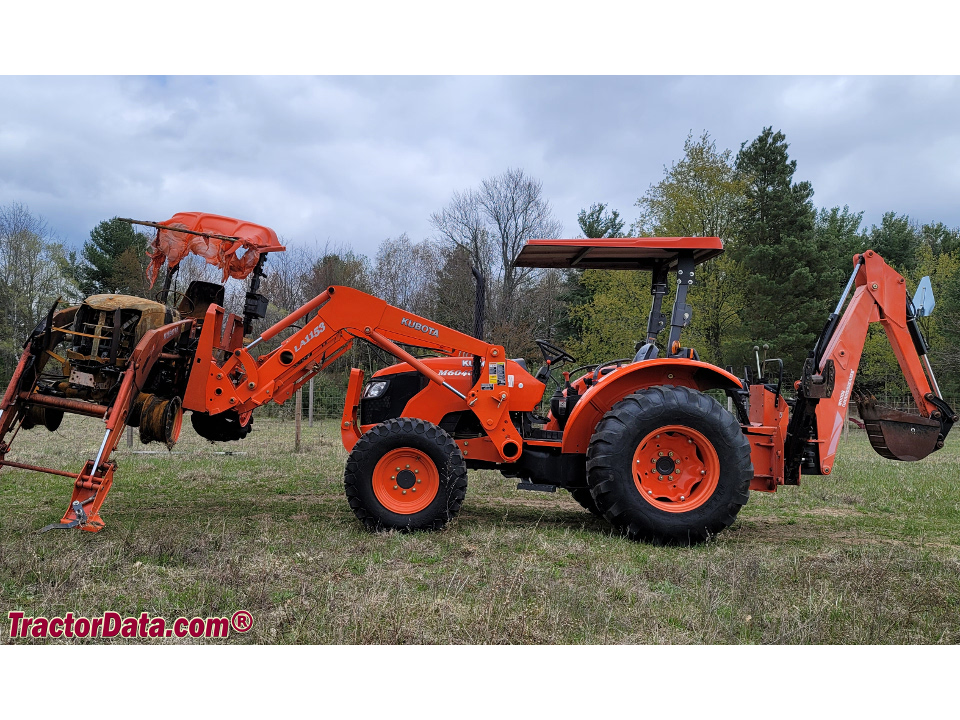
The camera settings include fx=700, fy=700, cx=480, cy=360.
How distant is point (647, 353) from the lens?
677 cm

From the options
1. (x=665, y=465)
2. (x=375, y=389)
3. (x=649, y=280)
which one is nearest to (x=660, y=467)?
(x=665, y=465)

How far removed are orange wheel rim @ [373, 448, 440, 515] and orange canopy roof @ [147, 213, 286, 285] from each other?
2272 mm

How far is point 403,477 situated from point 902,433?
4.78 meters

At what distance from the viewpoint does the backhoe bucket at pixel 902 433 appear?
6.68m

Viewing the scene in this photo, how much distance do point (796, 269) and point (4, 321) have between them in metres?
32.3

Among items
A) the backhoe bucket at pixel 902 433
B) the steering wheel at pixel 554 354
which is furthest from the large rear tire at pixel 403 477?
the backhoe bucket at pixel 902 433

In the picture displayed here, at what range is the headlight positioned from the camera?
7.19 meters

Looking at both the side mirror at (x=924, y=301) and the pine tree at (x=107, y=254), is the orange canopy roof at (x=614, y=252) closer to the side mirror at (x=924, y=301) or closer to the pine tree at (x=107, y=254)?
the side mirror at (x=924, y=301)

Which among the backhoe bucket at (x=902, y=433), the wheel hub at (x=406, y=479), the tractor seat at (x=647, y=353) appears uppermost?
the tractor seat at (x=647, y=353)

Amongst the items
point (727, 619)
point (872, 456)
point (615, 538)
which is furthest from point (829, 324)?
point (872, 456)

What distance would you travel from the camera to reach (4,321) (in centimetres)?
2984

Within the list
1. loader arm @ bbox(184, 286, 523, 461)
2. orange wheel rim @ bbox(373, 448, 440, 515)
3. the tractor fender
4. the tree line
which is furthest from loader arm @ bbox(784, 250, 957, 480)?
the tree line

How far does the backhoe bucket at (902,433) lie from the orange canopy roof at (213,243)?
19.6 feet

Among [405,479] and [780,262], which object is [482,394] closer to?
[405,479]
